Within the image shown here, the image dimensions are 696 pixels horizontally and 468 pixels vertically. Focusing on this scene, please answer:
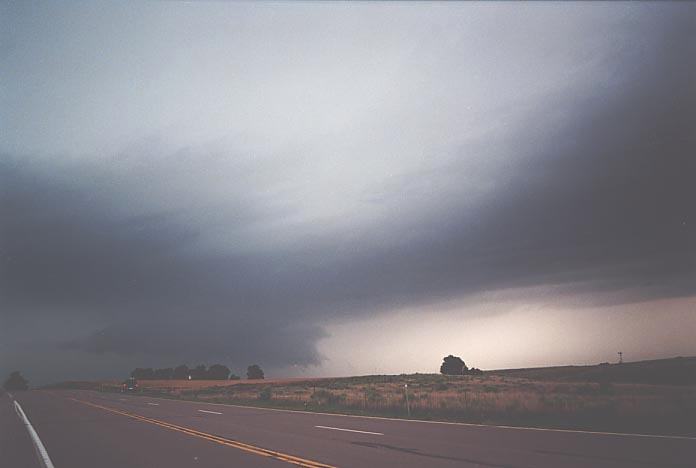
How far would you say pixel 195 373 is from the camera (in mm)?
162875

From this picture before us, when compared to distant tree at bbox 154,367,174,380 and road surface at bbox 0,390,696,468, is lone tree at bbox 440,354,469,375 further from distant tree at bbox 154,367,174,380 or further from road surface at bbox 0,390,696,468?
road surface at bbox 0,390,696,468

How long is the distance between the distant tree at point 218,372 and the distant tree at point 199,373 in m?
1.60

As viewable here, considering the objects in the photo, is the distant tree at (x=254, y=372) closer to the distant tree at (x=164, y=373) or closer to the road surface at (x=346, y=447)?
the distant tree at (x=164, y=373)

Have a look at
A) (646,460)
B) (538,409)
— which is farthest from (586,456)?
(538,409)

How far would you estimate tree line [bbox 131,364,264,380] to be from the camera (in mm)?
156500

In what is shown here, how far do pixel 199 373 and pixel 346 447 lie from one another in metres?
164

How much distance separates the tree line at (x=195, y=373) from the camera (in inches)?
6161

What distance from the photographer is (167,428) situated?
1773cm

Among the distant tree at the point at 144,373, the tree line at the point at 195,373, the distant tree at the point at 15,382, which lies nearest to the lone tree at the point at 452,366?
the tree line at the point at 195,373

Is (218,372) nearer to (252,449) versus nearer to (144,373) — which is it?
(144,373)

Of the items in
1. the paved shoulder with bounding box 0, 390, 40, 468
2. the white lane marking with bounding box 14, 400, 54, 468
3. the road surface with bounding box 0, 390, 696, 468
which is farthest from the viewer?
the paved shoulder with bounding box 0, 390, 40, 468

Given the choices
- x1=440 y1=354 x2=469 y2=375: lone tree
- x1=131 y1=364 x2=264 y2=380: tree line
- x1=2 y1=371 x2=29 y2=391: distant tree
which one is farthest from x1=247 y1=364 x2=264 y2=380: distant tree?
x1=2 y1=371 x2=29 y2=391: distant tree

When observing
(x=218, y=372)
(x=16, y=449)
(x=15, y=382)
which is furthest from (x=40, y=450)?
(x=15, y=382)

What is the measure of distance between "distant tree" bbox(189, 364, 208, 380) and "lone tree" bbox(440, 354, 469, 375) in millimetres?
77695
